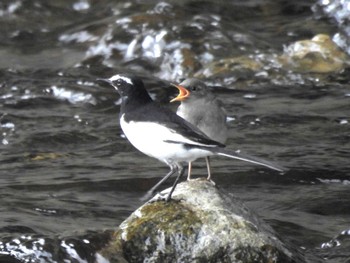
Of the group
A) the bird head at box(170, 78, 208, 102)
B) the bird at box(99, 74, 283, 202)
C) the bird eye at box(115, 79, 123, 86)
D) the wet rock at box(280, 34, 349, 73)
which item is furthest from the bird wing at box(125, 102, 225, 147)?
the wet rock at box(280, 34, 349, 73)

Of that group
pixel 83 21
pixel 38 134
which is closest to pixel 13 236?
pixel 38 134

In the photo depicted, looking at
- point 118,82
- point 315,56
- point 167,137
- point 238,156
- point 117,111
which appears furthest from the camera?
point 315,56

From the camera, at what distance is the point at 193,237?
24.2 feet

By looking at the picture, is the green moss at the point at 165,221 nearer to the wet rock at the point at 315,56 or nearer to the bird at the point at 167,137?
the bird at the point at 167,137

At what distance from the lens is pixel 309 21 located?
57.1ft

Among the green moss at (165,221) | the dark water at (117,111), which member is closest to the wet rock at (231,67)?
the dark water at (117,111)

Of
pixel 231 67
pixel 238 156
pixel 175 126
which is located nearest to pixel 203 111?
pixel 175 126

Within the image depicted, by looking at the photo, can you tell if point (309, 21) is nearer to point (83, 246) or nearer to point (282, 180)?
point (282, 180)

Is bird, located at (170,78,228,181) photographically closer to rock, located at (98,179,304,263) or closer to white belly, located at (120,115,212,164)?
rock, located at (98,179,304,263)

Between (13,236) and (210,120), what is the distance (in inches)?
69.6

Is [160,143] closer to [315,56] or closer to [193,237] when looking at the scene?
[193,237]

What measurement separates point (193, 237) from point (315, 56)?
829 centimetres

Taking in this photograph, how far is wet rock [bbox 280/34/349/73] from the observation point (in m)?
15.0

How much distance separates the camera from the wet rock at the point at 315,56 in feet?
49.1
